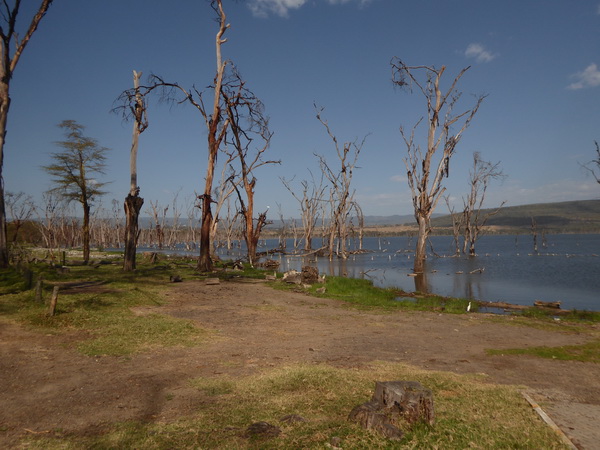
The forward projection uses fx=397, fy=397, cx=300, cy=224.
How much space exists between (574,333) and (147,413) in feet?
35.9

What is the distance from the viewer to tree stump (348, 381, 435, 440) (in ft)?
14.7

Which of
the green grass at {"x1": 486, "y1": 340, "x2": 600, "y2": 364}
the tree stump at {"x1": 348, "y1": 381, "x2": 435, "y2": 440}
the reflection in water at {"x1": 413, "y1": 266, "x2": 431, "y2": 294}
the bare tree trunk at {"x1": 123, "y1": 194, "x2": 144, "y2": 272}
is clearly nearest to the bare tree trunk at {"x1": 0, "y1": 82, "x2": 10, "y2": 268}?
the bare tree trunk at {"x1": 123, "y1": 194, "x2": 144, "y2": 272}

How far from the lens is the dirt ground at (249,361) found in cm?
504

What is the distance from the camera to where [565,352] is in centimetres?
862

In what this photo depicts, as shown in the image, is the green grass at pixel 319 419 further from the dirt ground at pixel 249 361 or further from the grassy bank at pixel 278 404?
the dirt ground at pixel 249 361

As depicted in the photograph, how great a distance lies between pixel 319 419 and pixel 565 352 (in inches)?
265

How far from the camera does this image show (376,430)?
4.39m

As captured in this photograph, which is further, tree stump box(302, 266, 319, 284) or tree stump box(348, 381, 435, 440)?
tree stump box(302, 266, 319, 284)

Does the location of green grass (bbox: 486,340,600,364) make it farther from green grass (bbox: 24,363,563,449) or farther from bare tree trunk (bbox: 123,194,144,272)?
bare tree trunk (bbox: 123,194,144,272)

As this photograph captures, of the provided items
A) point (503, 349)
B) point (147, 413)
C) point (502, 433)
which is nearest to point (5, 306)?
point (147, 413)

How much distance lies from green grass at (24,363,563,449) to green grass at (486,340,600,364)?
268 cm

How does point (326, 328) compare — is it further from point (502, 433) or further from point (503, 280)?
point (503, 280)

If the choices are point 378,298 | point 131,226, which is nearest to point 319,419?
point 378,298

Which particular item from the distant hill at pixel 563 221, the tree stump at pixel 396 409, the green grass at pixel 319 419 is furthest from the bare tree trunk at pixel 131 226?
the distant hill at pixel 563 221
